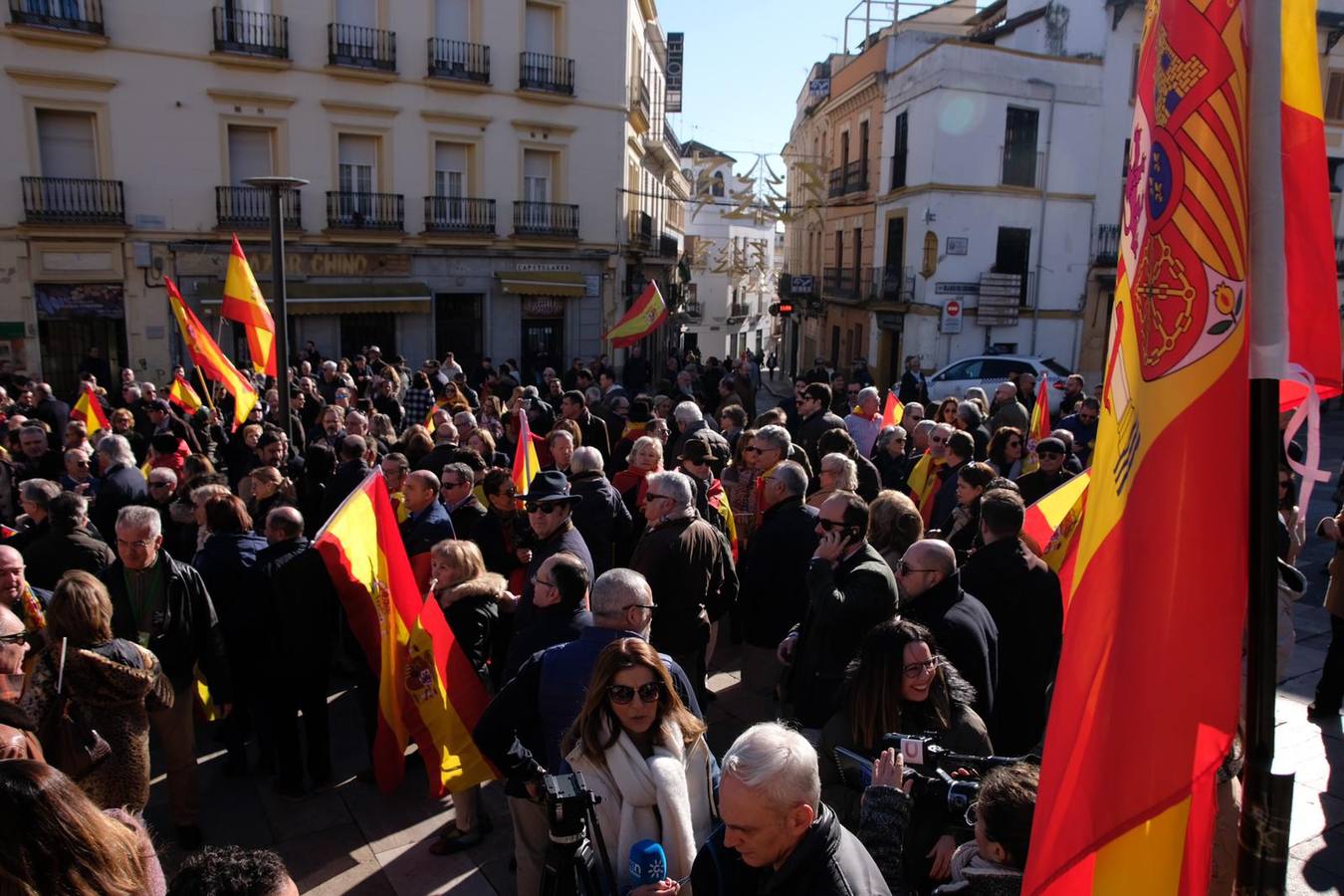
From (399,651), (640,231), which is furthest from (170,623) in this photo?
(640,231)

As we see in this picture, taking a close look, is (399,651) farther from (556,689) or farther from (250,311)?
(250,311)

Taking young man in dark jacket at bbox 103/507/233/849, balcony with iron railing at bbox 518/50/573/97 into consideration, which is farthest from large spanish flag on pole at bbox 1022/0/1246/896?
balcony with iron railing at bbox 518/50/573/97

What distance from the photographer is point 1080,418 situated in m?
8.88

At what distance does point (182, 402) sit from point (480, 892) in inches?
332

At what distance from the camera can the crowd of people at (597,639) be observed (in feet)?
7.93

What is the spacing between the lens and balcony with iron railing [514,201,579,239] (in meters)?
23.1

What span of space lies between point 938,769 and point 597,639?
3.89 ft

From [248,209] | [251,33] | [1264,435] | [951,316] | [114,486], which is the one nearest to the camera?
[1264,435]

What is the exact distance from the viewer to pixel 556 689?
3338 millimetres

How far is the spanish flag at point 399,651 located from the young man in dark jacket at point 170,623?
638 mm

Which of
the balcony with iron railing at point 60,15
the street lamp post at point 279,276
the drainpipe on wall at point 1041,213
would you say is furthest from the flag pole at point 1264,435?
the drainpipe on wall at point 1041,213

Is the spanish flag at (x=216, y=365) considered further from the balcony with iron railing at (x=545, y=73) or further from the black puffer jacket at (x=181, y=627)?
the balcony with iron railing at (x=545, y=73)

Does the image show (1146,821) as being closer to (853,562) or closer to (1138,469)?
(1138,469)

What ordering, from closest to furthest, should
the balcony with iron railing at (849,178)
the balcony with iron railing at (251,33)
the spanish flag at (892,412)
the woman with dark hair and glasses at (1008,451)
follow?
1. the woman with dark hair and glasses at (1008,451)
2. the spanish flag at (892,412)
3. the balcony with iron railing at (251,33)
4. the balcony with iron railing at (849,178)
